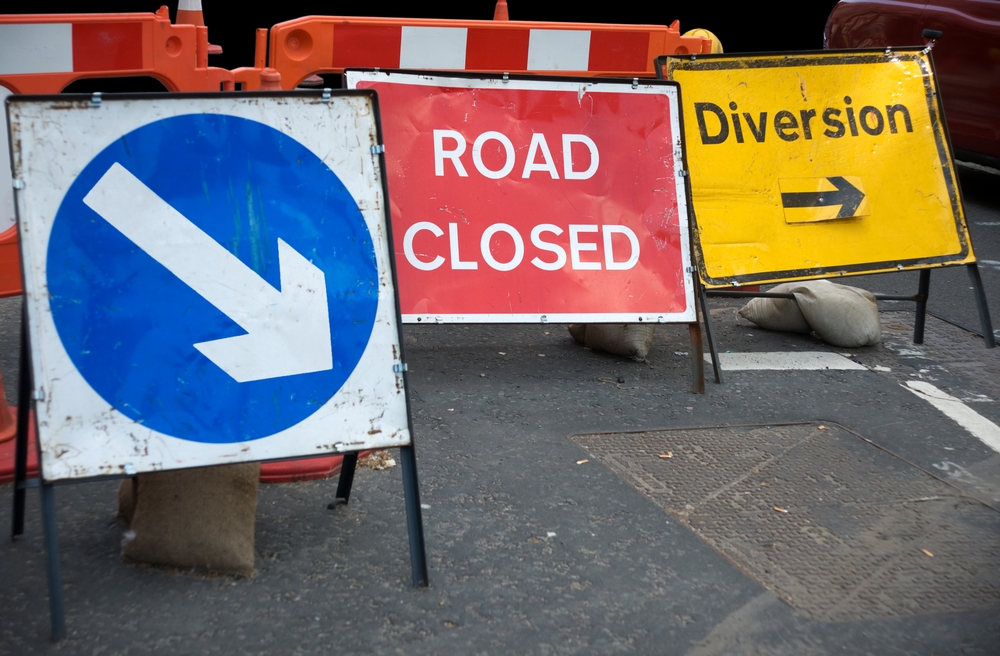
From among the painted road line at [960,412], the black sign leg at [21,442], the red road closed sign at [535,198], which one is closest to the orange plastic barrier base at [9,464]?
the black sign leg at [21,442]

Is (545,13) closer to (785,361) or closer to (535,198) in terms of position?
(785,361)

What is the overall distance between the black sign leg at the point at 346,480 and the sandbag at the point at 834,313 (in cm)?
297

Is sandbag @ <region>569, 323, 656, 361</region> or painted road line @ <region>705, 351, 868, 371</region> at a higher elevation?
sandbag @ <region>569, 323, 656, 361</region>

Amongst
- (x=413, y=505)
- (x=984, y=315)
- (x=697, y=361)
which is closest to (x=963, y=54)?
(x=984, y=315)

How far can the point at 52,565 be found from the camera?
254 centimetres

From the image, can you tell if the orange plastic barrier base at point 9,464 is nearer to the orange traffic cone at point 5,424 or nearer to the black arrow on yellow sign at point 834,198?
the orange traffic cone at point 5,424

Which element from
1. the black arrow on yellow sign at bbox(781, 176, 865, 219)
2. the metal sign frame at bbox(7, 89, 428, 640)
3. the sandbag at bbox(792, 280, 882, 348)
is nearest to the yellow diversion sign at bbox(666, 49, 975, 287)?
the black arrow on yellow sign at bbox(781, 176, 865, 219)

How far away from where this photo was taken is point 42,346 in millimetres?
2553

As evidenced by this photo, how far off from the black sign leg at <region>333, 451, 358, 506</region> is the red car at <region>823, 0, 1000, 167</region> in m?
6.24

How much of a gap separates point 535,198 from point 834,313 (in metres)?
1.83

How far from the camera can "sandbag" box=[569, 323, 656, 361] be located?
16.2 feet

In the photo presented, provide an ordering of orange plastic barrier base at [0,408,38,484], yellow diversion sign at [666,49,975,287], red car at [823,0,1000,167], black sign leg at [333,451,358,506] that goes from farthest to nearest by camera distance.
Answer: red car at [823,0,1000,167], yellow diversion sign at [666,49,975,287], orange plastic barrier base at [0,408,38,484], black sign leg at [333,451,358,506]

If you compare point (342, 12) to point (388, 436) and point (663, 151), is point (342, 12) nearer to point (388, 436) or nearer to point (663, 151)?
point (663, 151)

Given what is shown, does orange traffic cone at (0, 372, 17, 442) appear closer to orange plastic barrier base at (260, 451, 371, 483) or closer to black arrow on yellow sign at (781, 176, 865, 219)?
orange plastic barrier base at (260, 451, 371, 483)
